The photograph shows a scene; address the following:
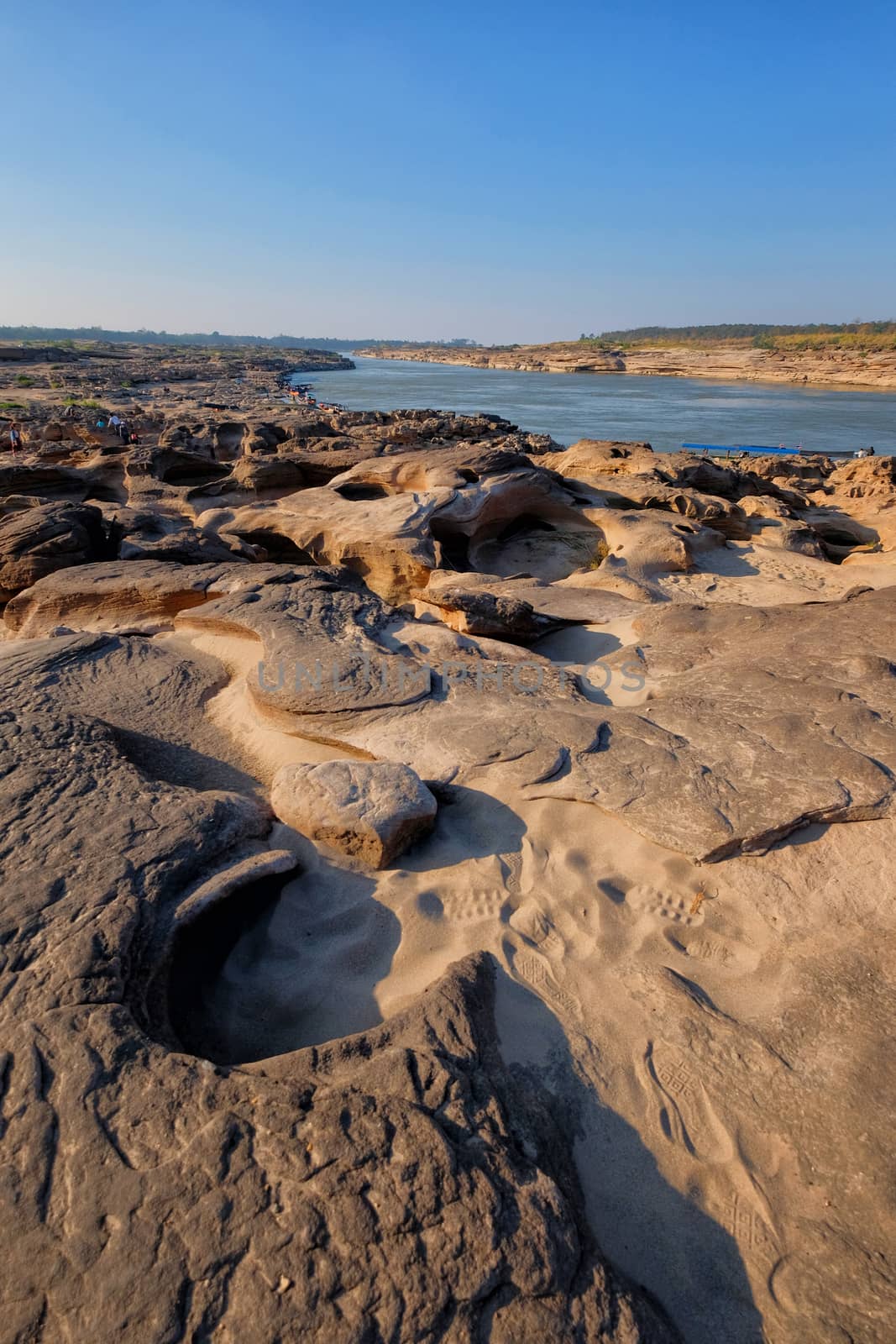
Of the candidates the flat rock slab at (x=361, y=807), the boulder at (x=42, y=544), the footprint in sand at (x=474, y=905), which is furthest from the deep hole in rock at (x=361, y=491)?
the footprint in sand at (x=474, y=905)

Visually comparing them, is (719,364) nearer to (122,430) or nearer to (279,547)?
(122,430)

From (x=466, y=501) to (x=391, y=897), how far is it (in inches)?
224

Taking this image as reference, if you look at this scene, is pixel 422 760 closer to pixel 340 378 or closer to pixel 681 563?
pixel 681 563

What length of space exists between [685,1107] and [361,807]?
152 centimetres

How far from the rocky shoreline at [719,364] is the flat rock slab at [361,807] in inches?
2093

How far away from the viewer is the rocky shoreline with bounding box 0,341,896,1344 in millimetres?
1445

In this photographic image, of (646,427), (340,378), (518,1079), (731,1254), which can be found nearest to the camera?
(731,1254)

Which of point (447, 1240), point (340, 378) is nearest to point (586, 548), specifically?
point (447, 1240)

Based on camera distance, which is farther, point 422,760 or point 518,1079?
point 422,760

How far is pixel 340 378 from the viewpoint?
53938 millimetres

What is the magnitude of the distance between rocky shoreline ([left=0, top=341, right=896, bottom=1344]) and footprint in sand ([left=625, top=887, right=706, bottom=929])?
0.06 ft

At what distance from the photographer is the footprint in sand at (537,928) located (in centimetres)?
247

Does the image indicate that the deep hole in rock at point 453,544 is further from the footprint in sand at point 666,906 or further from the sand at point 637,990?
the footprint in sand at point 666,906

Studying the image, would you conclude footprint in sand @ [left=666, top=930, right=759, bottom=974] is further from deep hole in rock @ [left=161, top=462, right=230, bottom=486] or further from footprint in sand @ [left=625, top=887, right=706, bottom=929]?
deep hole in rock @ [left=161, top=462, right=230, bottom=486]
